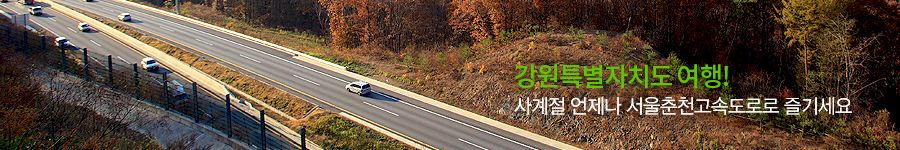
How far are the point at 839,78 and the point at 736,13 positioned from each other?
12.5 metres

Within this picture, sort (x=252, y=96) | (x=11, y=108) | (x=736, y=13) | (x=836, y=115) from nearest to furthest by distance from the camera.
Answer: (x=11, y=108), (x=836, y=115), (x=252, y=96), (x=736, y=13)

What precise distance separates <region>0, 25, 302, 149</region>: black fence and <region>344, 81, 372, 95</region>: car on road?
407 inches

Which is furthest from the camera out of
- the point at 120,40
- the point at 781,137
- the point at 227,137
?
the point at 120,40

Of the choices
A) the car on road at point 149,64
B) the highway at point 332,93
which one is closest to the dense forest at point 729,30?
the highway at point 332,93

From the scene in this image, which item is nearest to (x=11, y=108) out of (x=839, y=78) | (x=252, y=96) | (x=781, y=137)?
(x=252, y=96)

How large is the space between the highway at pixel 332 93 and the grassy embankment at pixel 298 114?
0.78 m

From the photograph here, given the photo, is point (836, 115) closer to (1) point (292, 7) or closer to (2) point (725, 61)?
(2) point (725, 61)

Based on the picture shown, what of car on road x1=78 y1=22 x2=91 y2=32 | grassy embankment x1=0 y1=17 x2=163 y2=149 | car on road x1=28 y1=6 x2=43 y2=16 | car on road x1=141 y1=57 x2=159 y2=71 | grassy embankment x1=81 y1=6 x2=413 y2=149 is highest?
car on road x1=28 y1=6 x2=43 y2=16

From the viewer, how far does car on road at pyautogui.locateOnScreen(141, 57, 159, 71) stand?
35.7 meters

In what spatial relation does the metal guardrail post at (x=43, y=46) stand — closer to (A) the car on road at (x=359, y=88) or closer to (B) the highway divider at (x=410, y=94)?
(A) the car on road at (x=359, y=88)

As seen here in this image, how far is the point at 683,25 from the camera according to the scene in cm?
3531

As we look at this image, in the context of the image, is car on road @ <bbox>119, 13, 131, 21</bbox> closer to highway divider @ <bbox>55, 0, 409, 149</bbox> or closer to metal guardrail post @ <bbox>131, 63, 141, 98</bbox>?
highway divider @ <bbox>55, 0, 409, 149</bbox>

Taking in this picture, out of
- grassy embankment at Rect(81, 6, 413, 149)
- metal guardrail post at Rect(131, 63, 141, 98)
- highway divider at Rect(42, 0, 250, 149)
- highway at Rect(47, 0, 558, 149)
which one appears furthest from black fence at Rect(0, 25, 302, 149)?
highway divider at Rect(42, 0, 250, 149)

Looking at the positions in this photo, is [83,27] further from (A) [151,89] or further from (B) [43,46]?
(A) [151,89]
